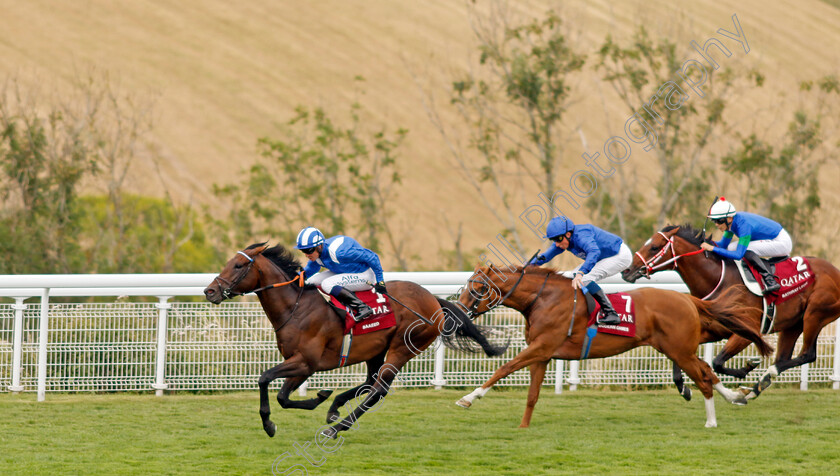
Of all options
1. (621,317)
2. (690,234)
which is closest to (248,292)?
(621,317)

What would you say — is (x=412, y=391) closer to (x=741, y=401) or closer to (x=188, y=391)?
(x=188, y=391)

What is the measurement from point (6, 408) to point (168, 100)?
1375 inches

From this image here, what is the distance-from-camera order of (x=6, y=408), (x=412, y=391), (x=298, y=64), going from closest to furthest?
1. (x=6, y=408)
2. (x=412, y=391)
3. (x=298, y=64)

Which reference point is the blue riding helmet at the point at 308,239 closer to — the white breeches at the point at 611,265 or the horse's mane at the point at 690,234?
the white breeches at the point at 611,265

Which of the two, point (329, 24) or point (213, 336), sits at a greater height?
point (329, 24)

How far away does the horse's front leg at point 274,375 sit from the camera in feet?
18.9

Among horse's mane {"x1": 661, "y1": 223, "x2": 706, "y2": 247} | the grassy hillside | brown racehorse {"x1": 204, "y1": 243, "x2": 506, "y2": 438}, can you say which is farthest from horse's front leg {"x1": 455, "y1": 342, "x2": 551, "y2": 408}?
the grassy hillside

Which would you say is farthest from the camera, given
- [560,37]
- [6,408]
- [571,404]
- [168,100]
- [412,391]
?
[168,100]

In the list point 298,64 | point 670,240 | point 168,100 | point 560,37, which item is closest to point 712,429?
point 670,240

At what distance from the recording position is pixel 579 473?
502 cm

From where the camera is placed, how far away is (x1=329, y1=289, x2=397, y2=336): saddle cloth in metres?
6.17

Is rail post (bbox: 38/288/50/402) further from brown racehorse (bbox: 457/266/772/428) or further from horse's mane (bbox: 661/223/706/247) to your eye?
horse's mane (bbox: 661/223/706/247)

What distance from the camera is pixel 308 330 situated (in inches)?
237

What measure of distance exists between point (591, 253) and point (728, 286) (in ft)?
4.83
